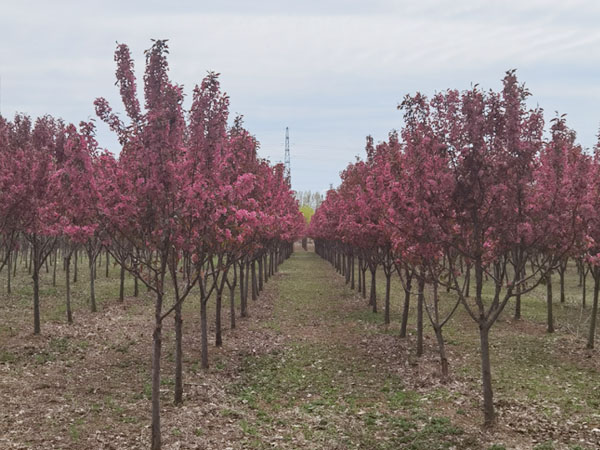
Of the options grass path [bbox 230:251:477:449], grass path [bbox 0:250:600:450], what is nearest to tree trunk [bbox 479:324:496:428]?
grass path [bbox 0:250:600:450]

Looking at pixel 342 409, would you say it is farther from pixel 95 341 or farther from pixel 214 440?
pixel 95 341

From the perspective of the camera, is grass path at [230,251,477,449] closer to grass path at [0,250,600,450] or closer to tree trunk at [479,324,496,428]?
grass path at [0,250,600,450]

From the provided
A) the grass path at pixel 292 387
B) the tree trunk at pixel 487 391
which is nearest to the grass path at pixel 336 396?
the grass path at pixel 292 387

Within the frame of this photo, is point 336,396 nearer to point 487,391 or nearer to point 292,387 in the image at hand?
point 292,387

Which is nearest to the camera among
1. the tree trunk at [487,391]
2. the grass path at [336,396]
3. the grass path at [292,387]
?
the grass path at [292,387]

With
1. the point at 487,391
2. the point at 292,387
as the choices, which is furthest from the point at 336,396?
the point at 487,391

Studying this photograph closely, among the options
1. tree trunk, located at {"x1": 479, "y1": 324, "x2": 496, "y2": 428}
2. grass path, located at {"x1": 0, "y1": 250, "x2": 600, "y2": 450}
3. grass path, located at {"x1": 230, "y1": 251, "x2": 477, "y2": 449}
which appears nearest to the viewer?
grass path, located at {"x1": 0, "y1": 250, "x2": 600, "y2": 450}

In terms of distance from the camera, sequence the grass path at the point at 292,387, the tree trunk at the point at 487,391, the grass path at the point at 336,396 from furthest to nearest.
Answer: the tree trunk at the point at 487,391
the grass path at the point at 336,396
the grass path at the point at 292,387

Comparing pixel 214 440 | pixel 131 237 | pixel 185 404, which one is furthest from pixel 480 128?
pixel 185 404

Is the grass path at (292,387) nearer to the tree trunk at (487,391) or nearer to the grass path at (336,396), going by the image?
the grass path at (336,396)

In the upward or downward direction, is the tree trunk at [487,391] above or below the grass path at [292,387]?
above

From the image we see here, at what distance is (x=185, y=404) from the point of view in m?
10.9

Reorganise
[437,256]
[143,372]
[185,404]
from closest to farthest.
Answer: [185,404]
[437,256]
[143,372]

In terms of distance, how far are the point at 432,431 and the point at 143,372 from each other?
8.00m
